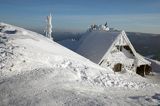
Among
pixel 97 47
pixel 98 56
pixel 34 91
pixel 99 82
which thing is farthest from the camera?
pixel 97 47

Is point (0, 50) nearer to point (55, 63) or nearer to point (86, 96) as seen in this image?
point (55, 63)

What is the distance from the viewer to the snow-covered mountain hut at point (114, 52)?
1099 inches

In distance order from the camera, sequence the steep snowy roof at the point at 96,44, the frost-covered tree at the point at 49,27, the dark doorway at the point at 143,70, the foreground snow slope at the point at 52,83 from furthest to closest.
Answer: the frost-covered tree at the point at 49,27
the dark doorway at the point at 143,70
the steep snowy roof at the point at 96,44
the foreground snow slope at the point at 52,83

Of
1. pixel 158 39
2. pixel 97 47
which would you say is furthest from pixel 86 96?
pixel 158 39

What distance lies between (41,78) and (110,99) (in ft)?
15.1

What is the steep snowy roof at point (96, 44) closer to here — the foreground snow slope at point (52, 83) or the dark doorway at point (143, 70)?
the dark doorway at point (143, 70)

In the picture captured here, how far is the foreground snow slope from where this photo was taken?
12.0 metres

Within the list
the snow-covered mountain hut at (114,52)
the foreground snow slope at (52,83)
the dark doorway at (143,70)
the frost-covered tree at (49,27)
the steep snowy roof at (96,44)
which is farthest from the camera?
the frost-covered tree at (49,27)

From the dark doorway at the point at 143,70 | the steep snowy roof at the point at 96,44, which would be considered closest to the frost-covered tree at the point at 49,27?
the steep snowy roof at the point at 96,44

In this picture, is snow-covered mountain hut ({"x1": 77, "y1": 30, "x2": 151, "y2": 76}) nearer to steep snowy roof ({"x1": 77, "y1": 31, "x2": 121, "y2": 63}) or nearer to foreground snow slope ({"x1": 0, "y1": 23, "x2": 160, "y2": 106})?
steep snowy roof ({"x1": 77, "y1": 31, "x2": 121, "y2": 63})

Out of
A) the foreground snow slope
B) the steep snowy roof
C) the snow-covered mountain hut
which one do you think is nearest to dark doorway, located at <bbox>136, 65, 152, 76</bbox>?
the snow-covered mountain hut

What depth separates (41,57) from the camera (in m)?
18.1

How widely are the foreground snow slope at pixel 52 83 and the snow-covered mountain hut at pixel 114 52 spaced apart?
8.60 m

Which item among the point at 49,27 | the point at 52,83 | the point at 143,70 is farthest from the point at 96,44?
the point at 52,83
